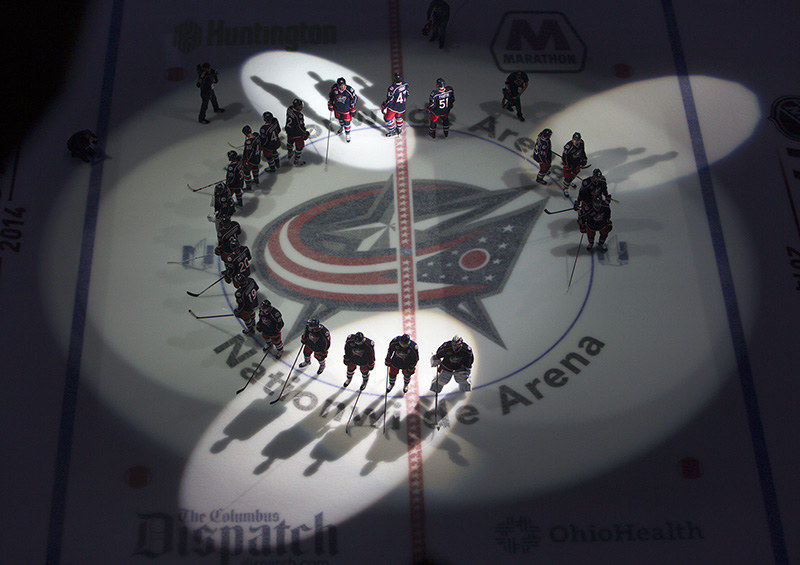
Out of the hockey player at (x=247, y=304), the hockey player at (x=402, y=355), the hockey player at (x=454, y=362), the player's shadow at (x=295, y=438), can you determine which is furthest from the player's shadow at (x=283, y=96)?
the player's shadow at (x=295, y=438)

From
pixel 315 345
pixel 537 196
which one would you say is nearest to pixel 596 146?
pixel 537 196

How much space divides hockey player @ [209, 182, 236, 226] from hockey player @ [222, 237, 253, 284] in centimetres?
44

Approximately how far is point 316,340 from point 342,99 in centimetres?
384

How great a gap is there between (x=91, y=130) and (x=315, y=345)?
5.18 m

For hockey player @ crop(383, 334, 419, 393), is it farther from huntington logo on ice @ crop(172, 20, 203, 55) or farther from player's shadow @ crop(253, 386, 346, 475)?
huntington logo on ice @ crop(172, 20, 203, 55)

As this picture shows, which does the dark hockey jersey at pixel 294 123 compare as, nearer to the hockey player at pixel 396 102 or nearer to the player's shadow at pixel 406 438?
the hockey player at pixel 396 102

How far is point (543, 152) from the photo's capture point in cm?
1184

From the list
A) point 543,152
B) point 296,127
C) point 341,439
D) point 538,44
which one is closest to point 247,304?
point 341,439

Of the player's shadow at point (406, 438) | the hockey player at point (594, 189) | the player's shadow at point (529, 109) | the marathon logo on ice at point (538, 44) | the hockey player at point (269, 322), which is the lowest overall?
the player's shadow at point (406, 438)

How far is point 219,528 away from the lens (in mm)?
9727

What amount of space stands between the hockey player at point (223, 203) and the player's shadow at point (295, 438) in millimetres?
2876

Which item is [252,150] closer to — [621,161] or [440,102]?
[440,102]

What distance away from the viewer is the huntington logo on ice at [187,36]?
1358 centimetres

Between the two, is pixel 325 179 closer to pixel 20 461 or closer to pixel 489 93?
pixel 489 93
